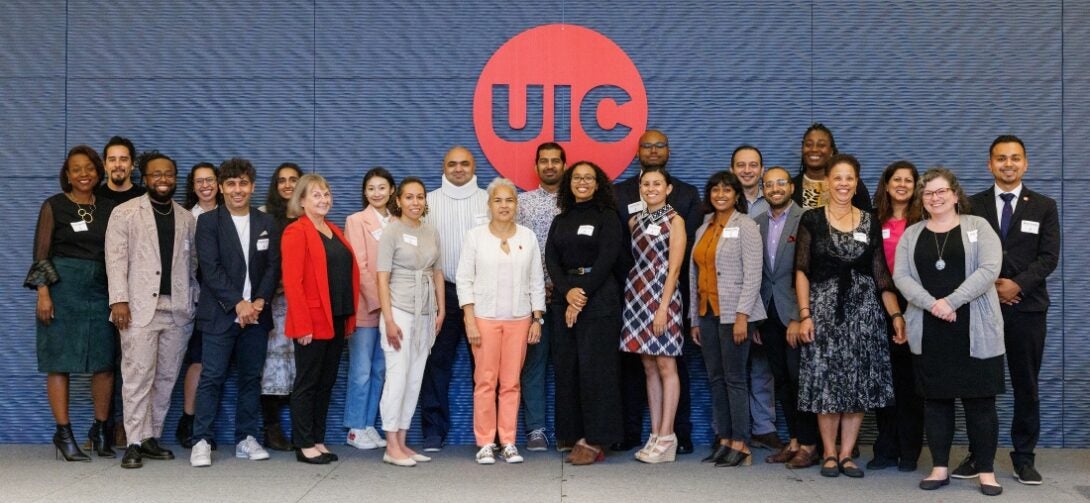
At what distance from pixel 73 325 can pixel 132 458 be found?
32.8 inches

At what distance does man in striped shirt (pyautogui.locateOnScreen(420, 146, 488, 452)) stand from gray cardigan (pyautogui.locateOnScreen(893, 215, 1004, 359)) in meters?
2.36

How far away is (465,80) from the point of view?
6000mm

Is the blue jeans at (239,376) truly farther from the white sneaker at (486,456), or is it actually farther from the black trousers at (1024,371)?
the black trousers at (1024,371)

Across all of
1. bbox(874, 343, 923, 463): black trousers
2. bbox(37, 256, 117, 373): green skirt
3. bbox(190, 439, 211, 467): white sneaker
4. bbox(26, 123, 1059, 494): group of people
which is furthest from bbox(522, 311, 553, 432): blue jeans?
bbox(37, 256, 117, 373): green skirt

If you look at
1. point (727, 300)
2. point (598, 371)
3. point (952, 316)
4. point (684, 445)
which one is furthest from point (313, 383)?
point (952, 316)

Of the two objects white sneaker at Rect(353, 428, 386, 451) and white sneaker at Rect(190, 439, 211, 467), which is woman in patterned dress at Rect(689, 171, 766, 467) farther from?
white sneaker at Rect(190, 439, 211, 467)

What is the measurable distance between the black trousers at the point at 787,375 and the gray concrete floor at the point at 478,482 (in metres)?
0.23

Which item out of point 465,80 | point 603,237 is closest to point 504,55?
point 465,80

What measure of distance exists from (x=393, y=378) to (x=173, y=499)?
4.15 ft

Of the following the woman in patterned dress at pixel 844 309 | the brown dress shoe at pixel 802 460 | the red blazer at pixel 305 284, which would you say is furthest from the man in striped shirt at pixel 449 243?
the brown dress shoe at pixel 802 460

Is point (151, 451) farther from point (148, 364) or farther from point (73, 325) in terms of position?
point (73, 325)

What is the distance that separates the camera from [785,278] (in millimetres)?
5129

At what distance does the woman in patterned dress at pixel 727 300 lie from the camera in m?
5.03

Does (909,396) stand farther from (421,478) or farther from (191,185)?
(191,185)
